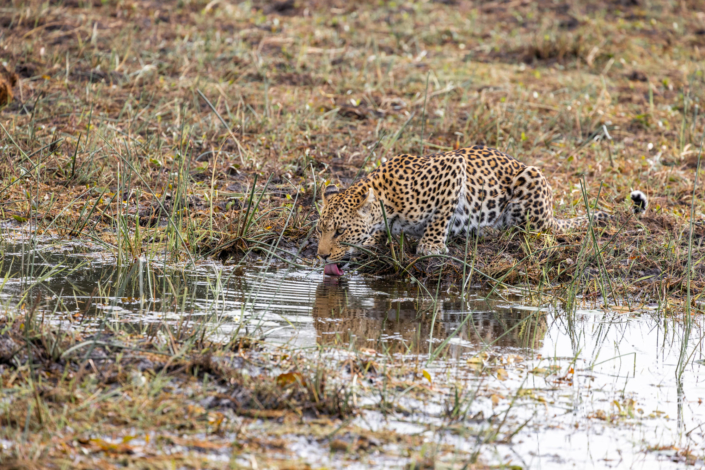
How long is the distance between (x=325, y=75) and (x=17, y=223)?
5.75 metres

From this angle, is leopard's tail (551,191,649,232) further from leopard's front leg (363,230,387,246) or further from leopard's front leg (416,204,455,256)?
leopard's front leg (363,230,387,246)

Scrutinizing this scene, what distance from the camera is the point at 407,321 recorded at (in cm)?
566

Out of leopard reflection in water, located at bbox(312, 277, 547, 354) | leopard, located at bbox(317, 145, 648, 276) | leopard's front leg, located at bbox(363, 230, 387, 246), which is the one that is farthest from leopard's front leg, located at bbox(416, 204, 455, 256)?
leopard reflection in water, located at bbox(312, 277, 547, 354)

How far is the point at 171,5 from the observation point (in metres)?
15.4

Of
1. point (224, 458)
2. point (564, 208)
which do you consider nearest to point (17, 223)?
point (224, 458)

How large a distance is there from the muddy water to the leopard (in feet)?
1.50

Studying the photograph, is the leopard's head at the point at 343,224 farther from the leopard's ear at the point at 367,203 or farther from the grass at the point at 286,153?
the grass at the point at 286,153

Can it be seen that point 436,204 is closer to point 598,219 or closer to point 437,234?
point 437,234

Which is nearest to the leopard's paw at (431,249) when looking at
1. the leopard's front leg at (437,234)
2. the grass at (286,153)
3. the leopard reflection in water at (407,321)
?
the leopard's front leg at (437,234)

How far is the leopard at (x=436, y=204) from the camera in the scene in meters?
→ 6.98

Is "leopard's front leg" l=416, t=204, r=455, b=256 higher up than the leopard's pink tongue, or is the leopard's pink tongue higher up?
"leopard's front leg" l=416, t=204, r=455, b=256

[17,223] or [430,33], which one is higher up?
[430,33]

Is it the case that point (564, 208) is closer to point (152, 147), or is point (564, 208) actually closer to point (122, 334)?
point (152, 147)

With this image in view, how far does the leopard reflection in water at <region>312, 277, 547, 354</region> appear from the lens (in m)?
5.14
